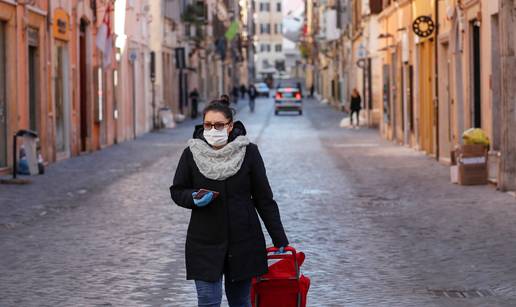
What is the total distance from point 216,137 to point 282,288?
2.86 feet

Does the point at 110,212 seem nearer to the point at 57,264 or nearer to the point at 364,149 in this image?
the point at 57,264

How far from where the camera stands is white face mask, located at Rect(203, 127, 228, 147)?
7.01 m

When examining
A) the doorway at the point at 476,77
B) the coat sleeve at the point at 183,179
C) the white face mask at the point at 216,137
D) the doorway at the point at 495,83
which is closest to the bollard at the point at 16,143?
the doorway at the point at 476,77

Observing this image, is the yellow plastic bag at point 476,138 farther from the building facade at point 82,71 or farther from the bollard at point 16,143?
the building facade at point 82,71

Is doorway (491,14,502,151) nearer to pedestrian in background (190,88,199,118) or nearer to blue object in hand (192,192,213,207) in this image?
blue object in hand (192,192,213,207)

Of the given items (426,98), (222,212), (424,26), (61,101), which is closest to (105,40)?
(61,101)

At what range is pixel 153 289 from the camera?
10.6 m

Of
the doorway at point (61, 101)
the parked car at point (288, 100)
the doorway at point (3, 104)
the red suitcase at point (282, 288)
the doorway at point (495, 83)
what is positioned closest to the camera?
the red suitcase at point (282, 288)

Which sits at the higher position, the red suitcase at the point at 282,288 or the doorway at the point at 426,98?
the doorway at the point at 426,98

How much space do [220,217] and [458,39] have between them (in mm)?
20087

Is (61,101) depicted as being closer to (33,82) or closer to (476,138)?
(33,82)

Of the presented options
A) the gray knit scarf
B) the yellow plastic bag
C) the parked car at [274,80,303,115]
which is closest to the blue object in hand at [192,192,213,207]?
the gray knit scarf

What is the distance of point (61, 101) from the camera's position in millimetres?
33000

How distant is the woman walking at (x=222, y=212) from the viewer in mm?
7043
